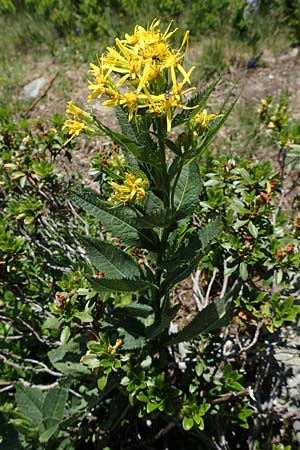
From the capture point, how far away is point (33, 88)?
5.74 m

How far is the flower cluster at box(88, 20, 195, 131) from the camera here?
1.25 m

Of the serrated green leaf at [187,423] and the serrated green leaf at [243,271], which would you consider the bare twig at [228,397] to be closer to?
the serrated green leaf at [187,423]

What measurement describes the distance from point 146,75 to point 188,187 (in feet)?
1.63

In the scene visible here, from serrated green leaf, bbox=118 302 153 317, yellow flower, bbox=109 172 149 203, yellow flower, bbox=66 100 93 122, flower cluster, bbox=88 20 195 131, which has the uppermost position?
flower cluster, bbox=88 20 195 131

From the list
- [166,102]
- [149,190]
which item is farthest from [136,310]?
[166,102]

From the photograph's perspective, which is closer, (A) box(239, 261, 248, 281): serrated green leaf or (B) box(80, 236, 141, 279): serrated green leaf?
(B) box(80, 236, 141, 279): serrated green leaf

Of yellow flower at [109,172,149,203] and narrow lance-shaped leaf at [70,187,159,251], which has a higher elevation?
yellow flower at [109,172,149,203]

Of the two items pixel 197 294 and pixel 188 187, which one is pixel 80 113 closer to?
pixel 188 187

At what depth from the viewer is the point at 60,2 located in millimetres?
7059

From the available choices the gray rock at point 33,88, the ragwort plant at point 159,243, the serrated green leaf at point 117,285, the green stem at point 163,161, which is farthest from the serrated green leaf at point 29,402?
the gray rock at point 33,88

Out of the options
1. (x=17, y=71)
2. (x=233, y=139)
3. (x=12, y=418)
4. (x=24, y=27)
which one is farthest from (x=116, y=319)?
(x=24, y=27)

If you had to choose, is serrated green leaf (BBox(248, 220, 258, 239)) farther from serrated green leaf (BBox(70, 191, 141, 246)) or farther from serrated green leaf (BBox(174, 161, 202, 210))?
serrated green leaf (BBox(70, 191, 141, 246))

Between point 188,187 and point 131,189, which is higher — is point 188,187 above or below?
below

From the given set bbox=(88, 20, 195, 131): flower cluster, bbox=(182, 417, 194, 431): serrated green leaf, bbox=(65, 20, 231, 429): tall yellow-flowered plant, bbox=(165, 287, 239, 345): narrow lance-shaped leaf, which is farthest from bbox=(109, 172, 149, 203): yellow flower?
bbox=(182, 417, 194, 431): serrated green leaf
